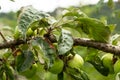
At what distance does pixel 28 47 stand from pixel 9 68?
0.10 m

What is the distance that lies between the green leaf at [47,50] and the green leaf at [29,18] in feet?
0.16

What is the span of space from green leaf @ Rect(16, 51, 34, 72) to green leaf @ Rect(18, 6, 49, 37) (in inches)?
3.8

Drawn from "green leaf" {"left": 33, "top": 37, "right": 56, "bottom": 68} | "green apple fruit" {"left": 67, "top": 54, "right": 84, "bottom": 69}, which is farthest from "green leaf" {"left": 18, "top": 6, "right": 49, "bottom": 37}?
"green apple fruit" {"left": 67, "top": 54, "right": 84, "bottom": 69}

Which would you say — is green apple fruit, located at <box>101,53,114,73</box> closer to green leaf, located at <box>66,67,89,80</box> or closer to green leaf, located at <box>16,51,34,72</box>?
green leaf, located at <box>66,67,89,80</box>

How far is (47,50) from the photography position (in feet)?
3.94

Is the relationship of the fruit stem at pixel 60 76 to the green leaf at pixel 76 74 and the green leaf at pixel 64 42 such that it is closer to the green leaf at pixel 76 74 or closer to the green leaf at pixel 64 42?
the green leaf at pixel 76 74

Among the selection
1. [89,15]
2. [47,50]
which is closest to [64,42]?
[47,50]

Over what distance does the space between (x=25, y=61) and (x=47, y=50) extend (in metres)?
0.09

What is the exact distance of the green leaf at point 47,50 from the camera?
1.18m

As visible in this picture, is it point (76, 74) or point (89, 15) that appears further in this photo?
point (89, 15)

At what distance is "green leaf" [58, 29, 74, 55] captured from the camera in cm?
118

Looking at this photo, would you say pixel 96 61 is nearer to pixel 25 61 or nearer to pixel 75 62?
pixel 75 62

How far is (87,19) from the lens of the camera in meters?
1.23

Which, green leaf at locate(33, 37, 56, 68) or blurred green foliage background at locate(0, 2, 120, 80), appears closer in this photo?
green leaf at locate(33, 37, 56, 68)
